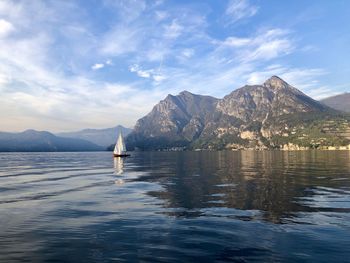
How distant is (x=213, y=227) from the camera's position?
96.6 ft

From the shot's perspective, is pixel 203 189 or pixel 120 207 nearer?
pixel 120 207

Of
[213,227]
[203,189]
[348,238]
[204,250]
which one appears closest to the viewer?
[204,250]

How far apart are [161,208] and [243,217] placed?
997 cm

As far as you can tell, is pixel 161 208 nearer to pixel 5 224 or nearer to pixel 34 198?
pixel 5 224

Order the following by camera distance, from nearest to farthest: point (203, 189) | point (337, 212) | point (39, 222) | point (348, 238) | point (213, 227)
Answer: point (348, 238)
point (213, 227)
point (39, 222)
point (337, 212)
point (203, 189)

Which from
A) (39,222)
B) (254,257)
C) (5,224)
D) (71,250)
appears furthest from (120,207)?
(254,257)

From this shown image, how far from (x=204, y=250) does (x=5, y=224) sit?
1916cm

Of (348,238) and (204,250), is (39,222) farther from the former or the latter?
(348,238)

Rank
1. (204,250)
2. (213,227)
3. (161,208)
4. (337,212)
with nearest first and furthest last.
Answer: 1. (204,250)
2. (213,227)
3. (337,212)
4. (161,208)

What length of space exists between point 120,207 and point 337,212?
23492mm

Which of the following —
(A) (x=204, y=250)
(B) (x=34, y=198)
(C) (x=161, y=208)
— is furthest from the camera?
(B) (x=34, y=198)

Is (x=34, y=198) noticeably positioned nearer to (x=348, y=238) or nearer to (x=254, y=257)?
(x=254, y=257)

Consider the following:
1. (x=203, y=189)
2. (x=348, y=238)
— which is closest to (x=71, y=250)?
(x=348, y=238)

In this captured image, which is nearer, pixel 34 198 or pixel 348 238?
pixel 348 238
